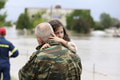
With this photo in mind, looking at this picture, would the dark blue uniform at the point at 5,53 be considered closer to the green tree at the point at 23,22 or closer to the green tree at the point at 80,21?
the green tree at the point at 80,21

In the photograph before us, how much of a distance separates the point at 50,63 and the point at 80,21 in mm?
70332

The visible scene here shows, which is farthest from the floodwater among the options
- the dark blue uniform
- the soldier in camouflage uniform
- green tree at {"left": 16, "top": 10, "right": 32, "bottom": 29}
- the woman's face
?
green tree at {"left": 16, "top": 10, "right": 32, "bottom": 29}

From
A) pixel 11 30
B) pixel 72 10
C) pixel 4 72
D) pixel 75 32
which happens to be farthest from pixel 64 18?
pixel 4 72

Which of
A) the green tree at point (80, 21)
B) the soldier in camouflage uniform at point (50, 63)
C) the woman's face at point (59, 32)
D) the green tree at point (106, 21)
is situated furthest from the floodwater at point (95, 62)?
the green tree at point (106, 21)

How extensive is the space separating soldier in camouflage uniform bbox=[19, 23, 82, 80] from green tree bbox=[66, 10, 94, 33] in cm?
7019

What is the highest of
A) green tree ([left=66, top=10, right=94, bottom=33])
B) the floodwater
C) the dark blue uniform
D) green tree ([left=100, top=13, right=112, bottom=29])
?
the dark blue uniform

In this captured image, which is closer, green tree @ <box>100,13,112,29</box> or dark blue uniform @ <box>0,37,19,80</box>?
dark blue uniform @ <box>0,37,19,80</box>

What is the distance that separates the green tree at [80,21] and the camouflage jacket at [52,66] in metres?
70.2

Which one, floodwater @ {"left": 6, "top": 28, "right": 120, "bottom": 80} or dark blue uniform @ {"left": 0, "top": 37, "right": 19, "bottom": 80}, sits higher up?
dark blue uniform @ {"left": 0, "top": 37, "right": 19, "bottom": 80}

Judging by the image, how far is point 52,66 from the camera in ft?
9.82

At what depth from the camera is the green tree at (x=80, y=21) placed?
74938 millimetres

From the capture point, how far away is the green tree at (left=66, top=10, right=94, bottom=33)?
74938 millimetres

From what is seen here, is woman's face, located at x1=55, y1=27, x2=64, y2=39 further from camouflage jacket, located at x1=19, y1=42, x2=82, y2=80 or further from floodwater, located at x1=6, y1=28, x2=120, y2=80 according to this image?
floodwater, located at x1=6, y1=28, x2=120, y2=80

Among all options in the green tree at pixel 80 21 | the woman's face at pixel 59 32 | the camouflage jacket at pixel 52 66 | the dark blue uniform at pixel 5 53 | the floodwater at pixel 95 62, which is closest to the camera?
the camouflage jacket at pixel 52 66
